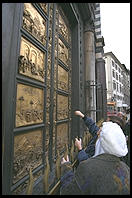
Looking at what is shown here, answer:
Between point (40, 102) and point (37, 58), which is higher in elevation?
point (37, 58)

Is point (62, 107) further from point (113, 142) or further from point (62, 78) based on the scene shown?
point (113, 142)

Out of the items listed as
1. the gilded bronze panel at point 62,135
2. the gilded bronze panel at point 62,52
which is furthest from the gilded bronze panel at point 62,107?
the gilded bronze panel at point 62,52

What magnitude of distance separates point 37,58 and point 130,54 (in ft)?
6.75

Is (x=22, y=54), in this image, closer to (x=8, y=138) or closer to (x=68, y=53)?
(x=8, y=138)

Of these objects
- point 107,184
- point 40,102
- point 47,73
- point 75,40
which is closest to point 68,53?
point 75,40

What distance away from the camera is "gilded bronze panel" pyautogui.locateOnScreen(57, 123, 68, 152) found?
2.57m

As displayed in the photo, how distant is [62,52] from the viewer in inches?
116

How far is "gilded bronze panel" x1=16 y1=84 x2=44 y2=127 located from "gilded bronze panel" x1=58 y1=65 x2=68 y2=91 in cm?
78

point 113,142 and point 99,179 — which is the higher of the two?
point 113,142

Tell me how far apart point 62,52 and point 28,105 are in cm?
179

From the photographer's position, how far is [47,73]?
7.38 ft

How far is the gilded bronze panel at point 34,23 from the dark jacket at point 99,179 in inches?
79.4

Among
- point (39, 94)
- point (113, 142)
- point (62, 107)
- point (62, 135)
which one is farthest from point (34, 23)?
point (62, 135)

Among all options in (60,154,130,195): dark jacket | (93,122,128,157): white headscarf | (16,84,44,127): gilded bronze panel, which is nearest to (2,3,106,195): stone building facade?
(16,84,44,127): gilded bronze panel
